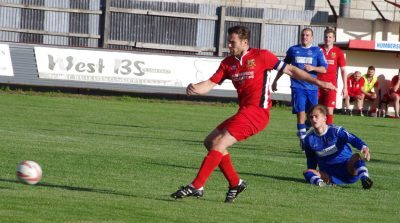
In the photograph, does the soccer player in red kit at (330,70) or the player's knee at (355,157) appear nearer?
the player's knee at (355,157)

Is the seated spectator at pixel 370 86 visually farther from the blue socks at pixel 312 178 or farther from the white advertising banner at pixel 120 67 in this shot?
the blue socks at pixel 312 178

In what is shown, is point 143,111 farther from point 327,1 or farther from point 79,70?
point 327,1

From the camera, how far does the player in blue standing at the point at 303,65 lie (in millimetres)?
17172

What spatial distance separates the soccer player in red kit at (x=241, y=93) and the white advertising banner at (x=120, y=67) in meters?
20.2

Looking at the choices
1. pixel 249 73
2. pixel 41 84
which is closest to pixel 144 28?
pixel 41 84

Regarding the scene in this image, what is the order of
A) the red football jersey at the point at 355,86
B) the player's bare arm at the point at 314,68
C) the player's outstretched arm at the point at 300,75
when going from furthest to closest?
1. the red football jersey at the point at 355,86
2. the player's bare arm at the point at 314,68
3. the player's outstretched arm at the point at 300,75

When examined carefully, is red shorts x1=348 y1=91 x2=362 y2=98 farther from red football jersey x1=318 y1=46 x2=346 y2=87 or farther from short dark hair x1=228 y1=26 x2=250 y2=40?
short dark hair x1=228 y1=26 x2=250 y2=40

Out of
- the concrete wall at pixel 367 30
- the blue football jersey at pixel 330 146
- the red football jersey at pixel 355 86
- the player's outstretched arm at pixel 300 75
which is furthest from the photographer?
the concrete wall at pixel 367 30

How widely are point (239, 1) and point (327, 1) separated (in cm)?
314

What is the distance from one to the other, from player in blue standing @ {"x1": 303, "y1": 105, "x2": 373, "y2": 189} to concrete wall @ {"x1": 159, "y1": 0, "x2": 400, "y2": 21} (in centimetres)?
2443

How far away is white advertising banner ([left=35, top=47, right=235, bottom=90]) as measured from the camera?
99.9 ft

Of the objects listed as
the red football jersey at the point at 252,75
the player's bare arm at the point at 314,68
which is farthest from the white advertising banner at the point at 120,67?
the red football jersey at the point at 252,75

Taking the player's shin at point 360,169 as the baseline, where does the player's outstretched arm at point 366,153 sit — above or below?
above

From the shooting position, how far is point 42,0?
112 feet
